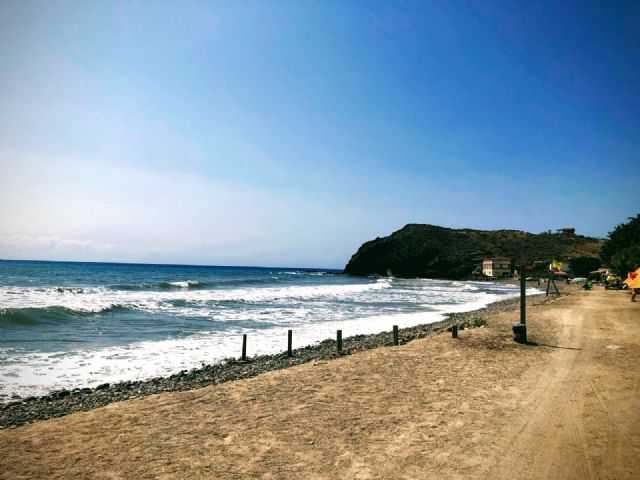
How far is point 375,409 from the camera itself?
811 cm

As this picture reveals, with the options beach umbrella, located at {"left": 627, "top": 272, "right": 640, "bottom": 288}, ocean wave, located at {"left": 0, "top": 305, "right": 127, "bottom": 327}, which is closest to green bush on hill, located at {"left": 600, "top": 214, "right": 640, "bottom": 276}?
beach umbrella, located at {"left": 627, "top": 272, "right": 640, "bottom": 288}

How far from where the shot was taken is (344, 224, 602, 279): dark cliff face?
106 m

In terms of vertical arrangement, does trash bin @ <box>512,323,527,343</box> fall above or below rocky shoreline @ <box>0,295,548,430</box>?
above

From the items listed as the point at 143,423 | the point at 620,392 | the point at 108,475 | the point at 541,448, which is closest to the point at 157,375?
the point at 143,423

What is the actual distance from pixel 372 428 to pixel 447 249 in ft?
383

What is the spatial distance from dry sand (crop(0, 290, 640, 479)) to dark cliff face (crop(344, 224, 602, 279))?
325 feet

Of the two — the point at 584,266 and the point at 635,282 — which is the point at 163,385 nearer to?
the point at 635,282

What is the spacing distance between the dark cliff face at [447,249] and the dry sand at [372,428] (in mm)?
98943

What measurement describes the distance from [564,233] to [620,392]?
472 ft

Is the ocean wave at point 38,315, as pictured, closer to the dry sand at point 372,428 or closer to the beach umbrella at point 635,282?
the dry sand at point 372,428

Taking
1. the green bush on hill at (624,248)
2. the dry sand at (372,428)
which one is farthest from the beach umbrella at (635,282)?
the dry sand at (372,428)

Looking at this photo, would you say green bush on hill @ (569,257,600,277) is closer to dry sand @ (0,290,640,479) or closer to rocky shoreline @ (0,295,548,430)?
rocky shoreline @ (0,295,548,430)

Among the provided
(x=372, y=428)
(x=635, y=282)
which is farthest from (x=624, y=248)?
(x=372, y=428)

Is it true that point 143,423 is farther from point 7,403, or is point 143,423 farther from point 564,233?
point 564,233
